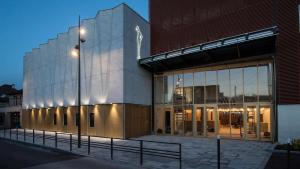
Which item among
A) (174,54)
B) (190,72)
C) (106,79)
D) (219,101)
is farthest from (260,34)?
(106,79)

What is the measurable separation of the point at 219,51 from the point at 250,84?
3447 millimetres

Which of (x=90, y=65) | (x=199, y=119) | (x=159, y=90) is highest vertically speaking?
(x=90, y=65)

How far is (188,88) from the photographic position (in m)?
25.1

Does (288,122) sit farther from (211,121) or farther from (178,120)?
(178,120)

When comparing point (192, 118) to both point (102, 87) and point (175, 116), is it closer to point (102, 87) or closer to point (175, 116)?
point (175, 116)

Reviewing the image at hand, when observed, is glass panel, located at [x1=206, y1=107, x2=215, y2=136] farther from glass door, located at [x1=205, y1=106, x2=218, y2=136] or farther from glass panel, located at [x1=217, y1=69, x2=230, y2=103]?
glass panel, located at [x1=217, y1=69, x2=230, y2=103]

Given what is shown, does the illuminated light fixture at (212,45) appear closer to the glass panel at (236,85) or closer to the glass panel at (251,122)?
the glass panel at (236,85)

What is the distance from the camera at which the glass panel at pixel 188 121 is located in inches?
974

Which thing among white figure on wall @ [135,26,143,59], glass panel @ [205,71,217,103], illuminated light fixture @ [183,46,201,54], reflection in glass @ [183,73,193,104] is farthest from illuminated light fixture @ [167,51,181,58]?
white figure on wall @ [135,26,143,59]

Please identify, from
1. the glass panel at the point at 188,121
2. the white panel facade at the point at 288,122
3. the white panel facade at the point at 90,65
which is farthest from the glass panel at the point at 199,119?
the white panel facade at the point at 288,122

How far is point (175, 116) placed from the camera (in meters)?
25.9

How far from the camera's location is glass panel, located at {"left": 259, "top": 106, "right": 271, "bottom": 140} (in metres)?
20.7

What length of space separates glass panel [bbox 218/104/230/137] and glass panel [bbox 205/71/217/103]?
916mm

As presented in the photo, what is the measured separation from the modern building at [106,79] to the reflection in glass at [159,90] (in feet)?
2.30
